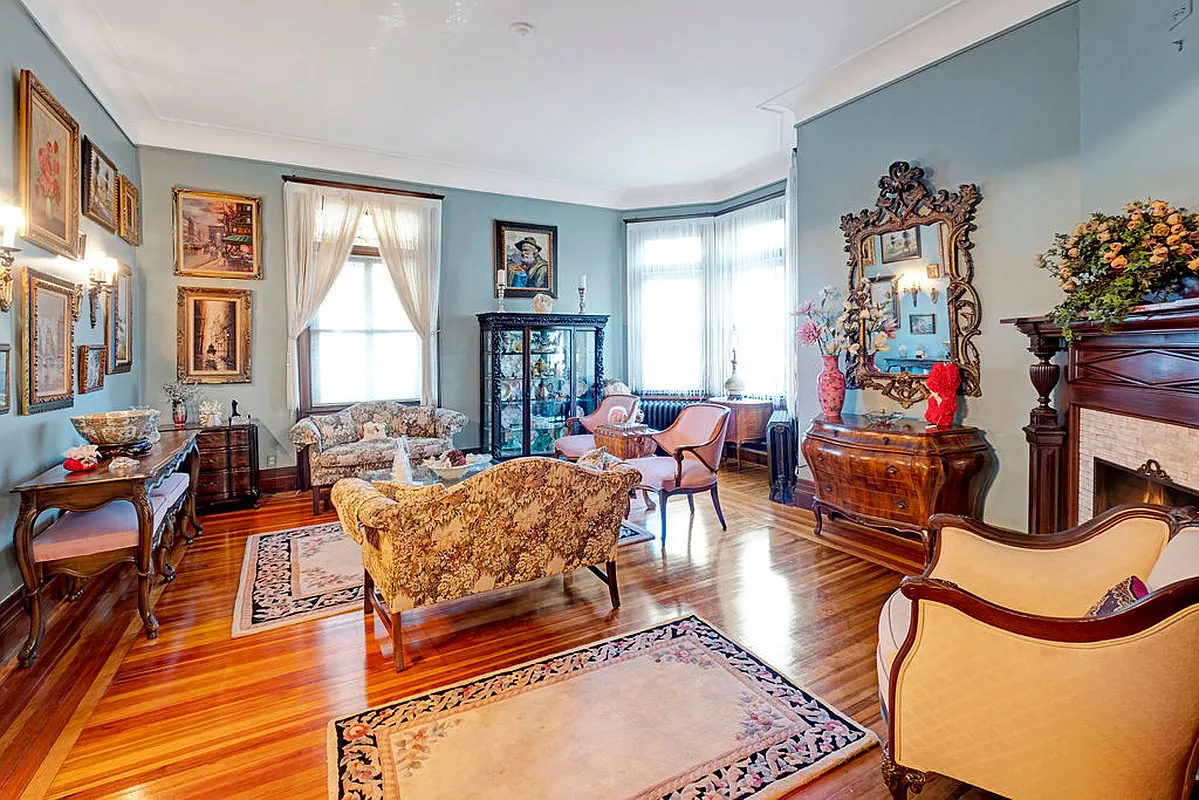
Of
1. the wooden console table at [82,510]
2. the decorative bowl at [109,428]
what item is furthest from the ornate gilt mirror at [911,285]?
the decorative bowl at [109,428]

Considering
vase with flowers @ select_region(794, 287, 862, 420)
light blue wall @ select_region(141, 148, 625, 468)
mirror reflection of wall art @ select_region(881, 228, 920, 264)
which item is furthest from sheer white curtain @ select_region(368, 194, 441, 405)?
mirror reflection of wall art @ select_region(881, 228, 920, 264)

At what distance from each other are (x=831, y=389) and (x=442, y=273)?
14.6 feet

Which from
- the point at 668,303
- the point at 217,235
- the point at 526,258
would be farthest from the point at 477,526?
the point at 668,303

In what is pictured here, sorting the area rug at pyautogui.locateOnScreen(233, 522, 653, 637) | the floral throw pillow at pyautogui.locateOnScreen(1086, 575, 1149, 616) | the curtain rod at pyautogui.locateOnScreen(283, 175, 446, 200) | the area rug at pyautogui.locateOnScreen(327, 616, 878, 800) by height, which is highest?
the curtain rod at pyautogui.locateOnScreen(283, 175, 446, 200)

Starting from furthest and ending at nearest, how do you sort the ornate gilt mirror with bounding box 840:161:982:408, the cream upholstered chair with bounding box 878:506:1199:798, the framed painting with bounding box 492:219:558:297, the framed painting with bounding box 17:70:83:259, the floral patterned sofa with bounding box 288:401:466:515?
the framed painting with bounding box 492:219:558:297 → the floral patterned sofa with bounding box 288:401:466:515 → the ornate gilt mirror with bounding box 840:161:982:408 → the framed painting with bounding box 17:70:83:259 → the cream upholstered chair with bounding box 878:506:1199:798

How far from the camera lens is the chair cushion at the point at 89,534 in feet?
9.05

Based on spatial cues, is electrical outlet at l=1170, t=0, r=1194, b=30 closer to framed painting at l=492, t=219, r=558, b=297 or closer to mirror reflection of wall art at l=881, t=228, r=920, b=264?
mirror reflection of wall art at l=881, t=228, r=920, b=264

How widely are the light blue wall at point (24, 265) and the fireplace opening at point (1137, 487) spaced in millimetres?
5265

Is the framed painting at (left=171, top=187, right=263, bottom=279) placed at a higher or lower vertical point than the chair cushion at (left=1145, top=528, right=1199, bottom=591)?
higher

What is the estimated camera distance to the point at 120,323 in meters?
4.72

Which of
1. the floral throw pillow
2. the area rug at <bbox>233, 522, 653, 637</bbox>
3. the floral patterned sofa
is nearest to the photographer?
the floral throw pillow

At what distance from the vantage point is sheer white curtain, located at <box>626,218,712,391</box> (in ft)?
24.4

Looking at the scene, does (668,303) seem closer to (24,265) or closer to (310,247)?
(310,247)

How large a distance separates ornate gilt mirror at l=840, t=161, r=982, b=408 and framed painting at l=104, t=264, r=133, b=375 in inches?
220
